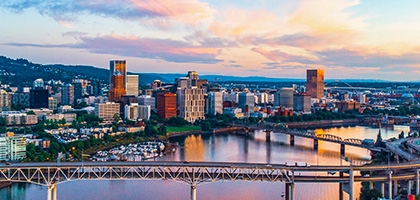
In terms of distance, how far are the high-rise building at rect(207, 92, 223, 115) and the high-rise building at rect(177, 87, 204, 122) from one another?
308 centimetres

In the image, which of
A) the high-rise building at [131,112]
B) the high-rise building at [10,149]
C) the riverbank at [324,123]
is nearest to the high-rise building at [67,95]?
the high-rise building at [131,112]

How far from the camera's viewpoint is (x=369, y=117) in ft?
129

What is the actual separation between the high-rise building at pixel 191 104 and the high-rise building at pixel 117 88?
252 inches

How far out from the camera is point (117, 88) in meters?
41.9

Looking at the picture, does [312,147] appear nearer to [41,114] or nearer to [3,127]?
[3,127]

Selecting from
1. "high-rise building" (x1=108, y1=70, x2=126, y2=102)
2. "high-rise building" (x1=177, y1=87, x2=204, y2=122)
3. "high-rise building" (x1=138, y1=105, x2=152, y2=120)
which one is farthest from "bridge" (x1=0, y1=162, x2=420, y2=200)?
"high-rise building" (x1=108, y1=70, x2=126, y2=102)

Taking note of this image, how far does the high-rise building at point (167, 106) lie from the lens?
34.5 meters

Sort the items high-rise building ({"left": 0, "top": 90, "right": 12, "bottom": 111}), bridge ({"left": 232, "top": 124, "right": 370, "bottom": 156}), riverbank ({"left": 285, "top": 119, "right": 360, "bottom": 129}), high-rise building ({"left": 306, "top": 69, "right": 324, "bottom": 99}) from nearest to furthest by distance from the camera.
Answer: bridge ({"left": 232, "top": 124, "right": 370, "bottom": 156})
high-rise building ({"left": 0, "top": 90, "right": 12, "bottom": 111})
riverbank ({"left": 285, "top": 119, "right": 360, "bottom": 129})
high-rise building ({"left": 306, "top": 69, "right": 324, "bottom": 99})

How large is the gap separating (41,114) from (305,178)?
23007 mm

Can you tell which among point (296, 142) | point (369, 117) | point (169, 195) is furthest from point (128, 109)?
point (169, 195)

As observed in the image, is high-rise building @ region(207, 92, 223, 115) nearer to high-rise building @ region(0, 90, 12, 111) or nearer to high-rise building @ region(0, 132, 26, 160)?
high-rise building @ region(0, 90, 12, 111)

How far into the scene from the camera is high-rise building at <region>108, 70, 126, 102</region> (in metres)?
40.5

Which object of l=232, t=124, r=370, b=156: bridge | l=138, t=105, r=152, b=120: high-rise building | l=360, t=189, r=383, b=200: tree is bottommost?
l=360, t=189, r=383, b=200: tree

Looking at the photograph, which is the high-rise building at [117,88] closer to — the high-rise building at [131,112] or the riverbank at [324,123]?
the high-rise building at [131,112]
